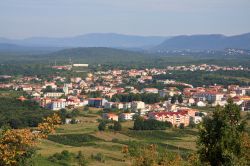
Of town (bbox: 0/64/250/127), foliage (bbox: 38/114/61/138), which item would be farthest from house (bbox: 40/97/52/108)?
foliage (bbox: 38/114/61/138)

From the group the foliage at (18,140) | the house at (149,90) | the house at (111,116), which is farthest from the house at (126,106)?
the foliage at (18,140)

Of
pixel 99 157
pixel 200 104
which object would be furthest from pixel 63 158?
pixel 200 104

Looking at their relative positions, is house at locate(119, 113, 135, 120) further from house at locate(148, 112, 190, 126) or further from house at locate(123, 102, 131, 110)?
house at locate(123, 102, 131, 110)

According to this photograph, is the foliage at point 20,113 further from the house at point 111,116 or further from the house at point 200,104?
the house at point 200,104

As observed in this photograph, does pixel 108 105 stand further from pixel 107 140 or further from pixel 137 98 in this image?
pixel 107 140

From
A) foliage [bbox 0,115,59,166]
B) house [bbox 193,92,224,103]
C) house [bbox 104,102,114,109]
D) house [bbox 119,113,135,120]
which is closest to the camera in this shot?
foliage [bbox 0,115,59,166]

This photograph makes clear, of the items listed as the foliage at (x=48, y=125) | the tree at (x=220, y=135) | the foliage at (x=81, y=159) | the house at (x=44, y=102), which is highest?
the foliage at (x=48, y=125)

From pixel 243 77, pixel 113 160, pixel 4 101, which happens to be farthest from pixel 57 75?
pixel 113 160

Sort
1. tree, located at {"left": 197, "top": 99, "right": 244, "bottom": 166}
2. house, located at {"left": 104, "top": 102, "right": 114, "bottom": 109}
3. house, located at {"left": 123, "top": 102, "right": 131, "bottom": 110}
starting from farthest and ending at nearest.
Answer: house, located at {"left": 123, "top": 102, "right": 131, "bottom": 110} → house, located at {"left": 104, "top": 102, "right": 114, "bottom": 109} → tree, located at {"left": 197, "top": 99, "right": 244, "bottom": 166}

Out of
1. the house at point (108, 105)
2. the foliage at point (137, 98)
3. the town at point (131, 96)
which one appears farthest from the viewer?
the foliage at point (137, 98)
